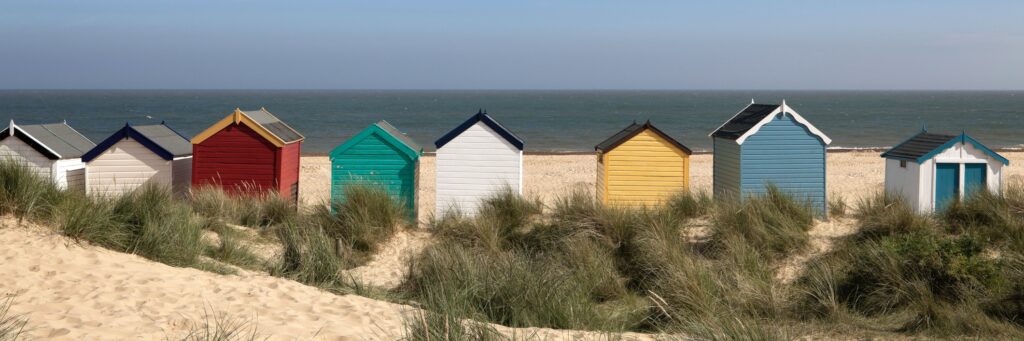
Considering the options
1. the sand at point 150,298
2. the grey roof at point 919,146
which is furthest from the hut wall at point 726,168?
the sand at point 150,298

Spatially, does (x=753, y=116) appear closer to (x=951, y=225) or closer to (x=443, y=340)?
(x=951, y=225)

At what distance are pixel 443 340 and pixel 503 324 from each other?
171cm

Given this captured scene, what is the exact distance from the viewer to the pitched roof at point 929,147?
13625 mm

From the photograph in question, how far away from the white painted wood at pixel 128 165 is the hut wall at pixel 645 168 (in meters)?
6.15

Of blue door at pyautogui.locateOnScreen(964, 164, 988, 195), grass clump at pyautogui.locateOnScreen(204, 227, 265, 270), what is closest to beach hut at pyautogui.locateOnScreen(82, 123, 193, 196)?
grass clump at pyautogui.locateOnScreen(204, 227, 265, 270)

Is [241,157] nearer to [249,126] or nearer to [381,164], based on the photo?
[249,126]

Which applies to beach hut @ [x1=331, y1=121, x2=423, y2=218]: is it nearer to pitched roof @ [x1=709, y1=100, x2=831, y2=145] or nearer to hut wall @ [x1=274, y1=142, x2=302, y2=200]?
hut wall @ [x1=274, y1=142, x2=302, y2=200]

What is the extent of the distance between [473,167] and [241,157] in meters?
3.18

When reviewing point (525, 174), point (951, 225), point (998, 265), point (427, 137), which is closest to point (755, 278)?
point (998, 265)

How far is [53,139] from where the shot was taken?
14164mm

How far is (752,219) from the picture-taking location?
11273 mm

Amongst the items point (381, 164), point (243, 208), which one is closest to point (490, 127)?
point (381, 164)

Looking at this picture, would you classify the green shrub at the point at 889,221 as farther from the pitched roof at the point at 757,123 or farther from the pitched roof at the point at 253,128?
the pitched roof at the point at 253,128

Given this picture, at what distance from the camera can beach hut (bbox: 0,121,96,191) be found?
1360 cm
